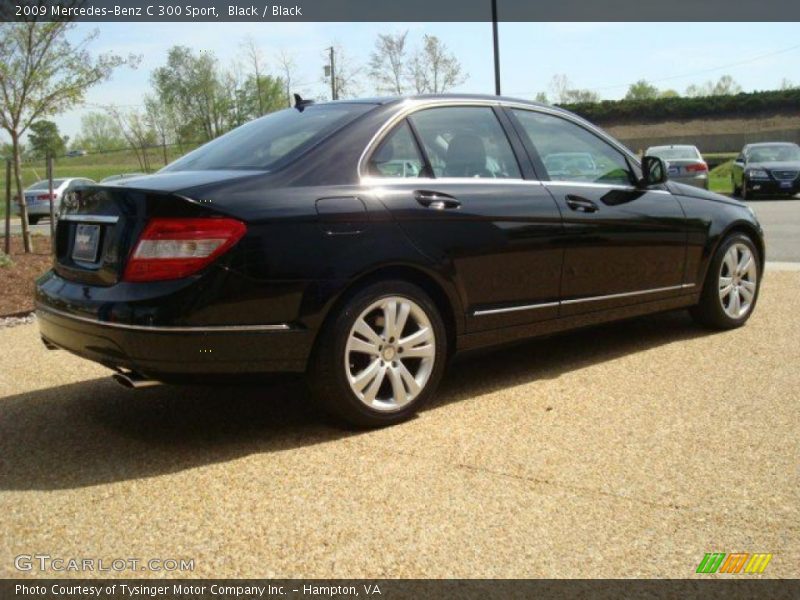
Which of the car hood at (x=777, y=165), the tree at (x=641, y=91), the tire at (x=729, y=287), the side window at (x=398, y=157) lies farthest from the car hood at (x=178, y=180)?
the tree at (x=641, y=91)

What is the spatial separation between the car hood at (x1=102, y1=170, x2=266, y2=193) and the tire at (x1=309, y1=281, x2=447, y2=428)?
2.51 feet

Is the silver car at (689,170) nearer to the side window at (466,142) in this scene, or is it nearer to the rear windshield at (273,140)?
the side window at (466,142)

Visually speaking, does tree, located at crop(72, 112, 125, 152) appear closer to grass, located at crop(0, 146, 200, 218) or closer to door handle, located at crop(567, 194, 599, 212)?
grass, located at crop(0, 146, 200, 218)

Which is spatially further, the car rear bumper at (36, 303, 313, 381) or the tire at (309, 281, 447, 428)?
the tire at (309, 281, 447, 428)

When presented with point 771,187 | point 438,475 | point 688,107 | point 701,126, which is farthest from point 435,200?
point 688,107

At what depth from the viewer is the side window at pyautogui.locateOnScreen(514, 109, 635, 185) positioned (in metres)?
4.99

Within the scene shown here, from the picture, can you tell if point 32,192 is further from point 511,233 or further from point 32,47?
point 511,233

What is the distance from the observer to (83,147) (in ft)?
201

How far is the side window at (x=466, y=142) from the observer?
175 inches

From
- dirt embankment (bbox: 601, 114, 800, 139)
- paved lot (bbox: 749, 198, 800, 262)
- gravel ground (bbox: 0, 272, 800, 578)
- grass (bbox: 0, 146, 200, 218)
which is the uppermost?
dirt embankment (bbox: 601, 114, 800, 139)

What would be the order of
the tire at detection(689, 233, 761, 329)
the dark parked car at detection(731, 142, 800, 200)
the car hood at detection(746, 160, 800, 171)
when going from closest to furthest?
1. the tire at detection(689, 233, 761, 329)
2. the dark parked car at detection(731, 142, 800, 200)
3. the car hood at detection(746, 160, 800, 171)

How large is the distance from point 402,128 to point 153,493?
6.99ft

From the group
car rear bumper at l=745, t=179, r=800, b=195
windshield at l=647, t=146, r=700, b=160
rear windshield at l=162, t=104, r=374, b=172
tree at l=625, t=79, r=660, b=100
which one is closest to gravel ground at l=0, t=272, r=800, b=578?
rear windshield at l=162, t=104, r=374, b=172

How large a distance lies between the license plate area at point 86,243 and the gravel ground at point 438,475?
2.75 ft
